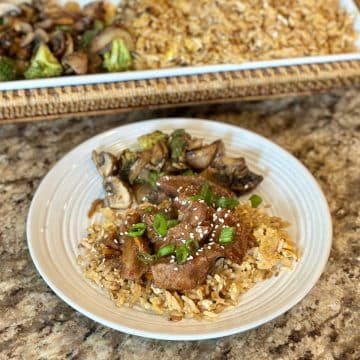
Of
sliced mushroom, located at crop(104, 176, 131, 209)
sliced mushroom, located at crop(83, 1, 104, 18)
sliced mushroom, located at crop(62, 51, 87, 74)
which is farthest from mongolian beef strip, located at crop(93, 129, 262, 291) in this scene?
sliced mushroom, located at crop(83, 1, 104, 18)

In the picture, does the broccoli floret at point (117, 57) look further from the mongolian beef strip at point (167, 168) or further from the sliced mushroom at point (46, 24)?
the mongolian beef strip at point (167, 168)

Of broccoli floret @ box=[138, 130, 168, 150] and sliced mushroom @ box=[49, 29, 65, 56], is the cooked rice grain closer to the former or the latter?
sliced mushroom @ box=[49, 29, 65, 56]

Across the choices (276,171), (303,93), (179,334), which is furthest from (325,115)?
(179,334)

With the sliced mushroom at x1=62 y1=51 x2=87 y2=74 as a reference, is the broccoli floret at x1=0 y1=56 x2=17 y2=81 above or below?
below

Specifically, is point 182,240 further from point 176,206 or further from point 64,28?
point 64,28

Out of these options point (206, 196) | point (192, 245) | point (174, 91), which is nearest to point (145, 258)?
point (192, 245)
